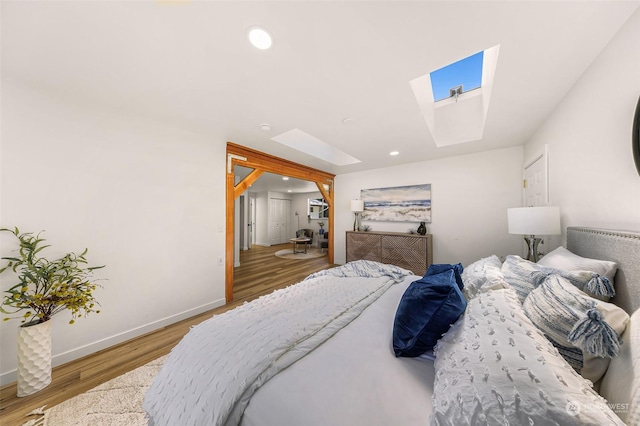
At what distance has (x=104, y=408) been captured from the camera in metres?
1.42

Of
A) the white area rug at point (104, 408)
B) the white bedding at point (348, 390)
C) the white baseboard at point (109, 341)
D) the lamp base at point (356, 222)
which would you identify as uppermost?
the lamp base at point (356, 222)

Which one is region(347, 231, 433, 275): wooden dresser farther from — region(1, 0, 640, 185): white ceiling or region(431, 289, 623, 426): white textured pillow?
region(431, 289, 623, 426): white textured pillow

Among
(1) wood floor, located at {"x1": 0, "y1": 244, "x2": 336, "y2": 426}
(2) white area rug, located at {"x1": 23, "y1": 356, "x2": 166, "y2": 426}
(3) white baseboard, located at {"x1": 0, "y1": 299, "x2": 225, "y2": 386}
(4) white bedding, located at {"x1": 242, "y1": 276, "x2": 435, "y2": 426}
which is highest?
(4) white bedding, located at {"x1": 242, "y1": 276, "x2": 435, "y2": 426}

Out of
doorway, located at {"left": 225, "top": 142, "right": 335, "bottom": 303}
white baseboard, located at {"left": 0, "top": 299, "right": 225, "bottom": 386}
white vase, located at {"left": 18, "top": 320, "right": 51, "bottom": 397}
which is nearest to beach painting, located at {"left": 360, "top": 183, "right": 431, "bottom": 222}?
doorway, located at {"left": 225, "top": 142, "right": 335, "bottom": 303}

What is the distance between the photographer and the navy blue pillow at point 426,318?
3.31 feet

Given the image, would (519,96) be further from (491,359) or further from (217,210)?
(217,210)

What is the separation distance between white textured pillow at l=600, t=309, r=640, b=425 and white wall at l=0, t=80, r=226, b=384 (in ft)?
11.1

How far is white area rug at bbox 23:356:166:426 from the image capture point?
133cm

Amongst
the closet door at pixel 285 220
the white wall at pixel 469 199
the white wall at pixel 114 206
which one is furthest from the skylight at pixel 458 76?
the closet door at pixel 285 220

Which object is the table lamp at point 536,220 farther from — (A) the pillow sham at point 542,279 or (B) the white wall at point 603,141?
(A) the pillow sham at point 542,279

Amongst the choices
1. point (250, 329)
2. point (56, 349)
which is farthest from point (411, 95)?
point (56, 349)

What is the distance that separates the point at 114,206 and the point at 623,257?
154 inches

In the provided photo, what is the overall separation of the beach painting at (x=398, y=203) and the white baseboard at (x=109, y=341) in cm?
382

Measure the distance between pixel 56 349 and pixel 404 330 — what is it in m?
2.98
